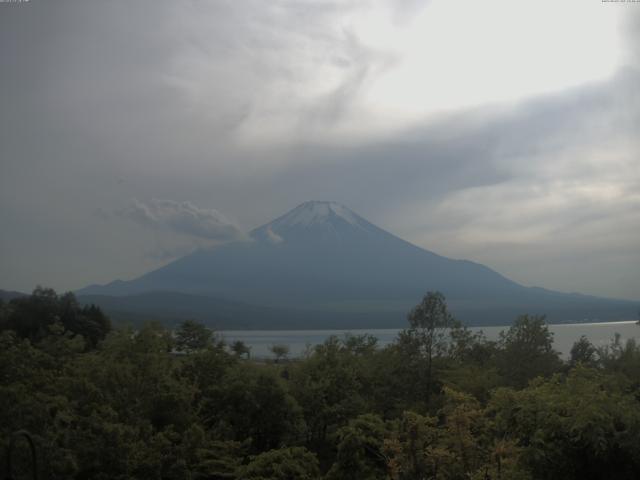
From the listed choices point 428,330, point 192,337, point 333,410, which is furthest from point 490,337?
point 333,410

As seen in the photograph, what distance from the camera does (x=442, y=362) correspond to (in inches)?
Answer: 880

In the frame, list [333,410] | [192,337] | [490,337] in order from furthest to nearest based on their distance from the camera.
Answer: [490,337] < [192,337] < [333,410]

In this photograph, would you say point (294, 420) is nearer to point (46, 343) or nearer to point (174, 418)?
point (174, 418)

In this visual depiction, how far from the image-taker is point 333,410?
19.4 meters

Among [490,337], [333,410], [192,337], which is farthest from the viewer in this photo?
[490,337]

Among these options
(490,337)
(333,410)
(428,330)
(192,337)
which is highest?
(428,330)

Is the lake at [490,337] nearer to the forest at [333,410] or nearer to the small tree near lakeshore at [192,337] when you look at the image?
the small tree near lakeshore at [192,337]

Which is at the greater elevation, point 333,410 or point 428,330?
point 428,330

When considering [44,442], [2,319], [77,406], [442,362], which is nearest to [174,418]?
[77,406]

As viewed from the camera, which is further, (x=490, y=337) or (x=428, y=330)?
(x=490, y=337)

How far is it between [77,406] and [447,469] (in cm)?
931

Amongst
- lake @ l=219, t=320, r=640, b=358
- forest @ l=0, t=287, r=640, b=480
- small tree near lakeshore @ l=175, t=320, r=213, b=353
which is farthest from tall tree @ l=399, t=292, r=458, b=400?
small tree near lakeshore @ l=175, t=320, r=213, b=353

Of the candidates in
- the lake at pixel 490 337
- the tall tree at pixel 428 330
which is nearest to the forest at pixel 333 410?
the tall tree at pixel 428 330

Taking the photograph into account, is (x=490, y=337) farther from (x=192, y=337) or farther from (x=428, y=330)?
(x=428, y=330)
